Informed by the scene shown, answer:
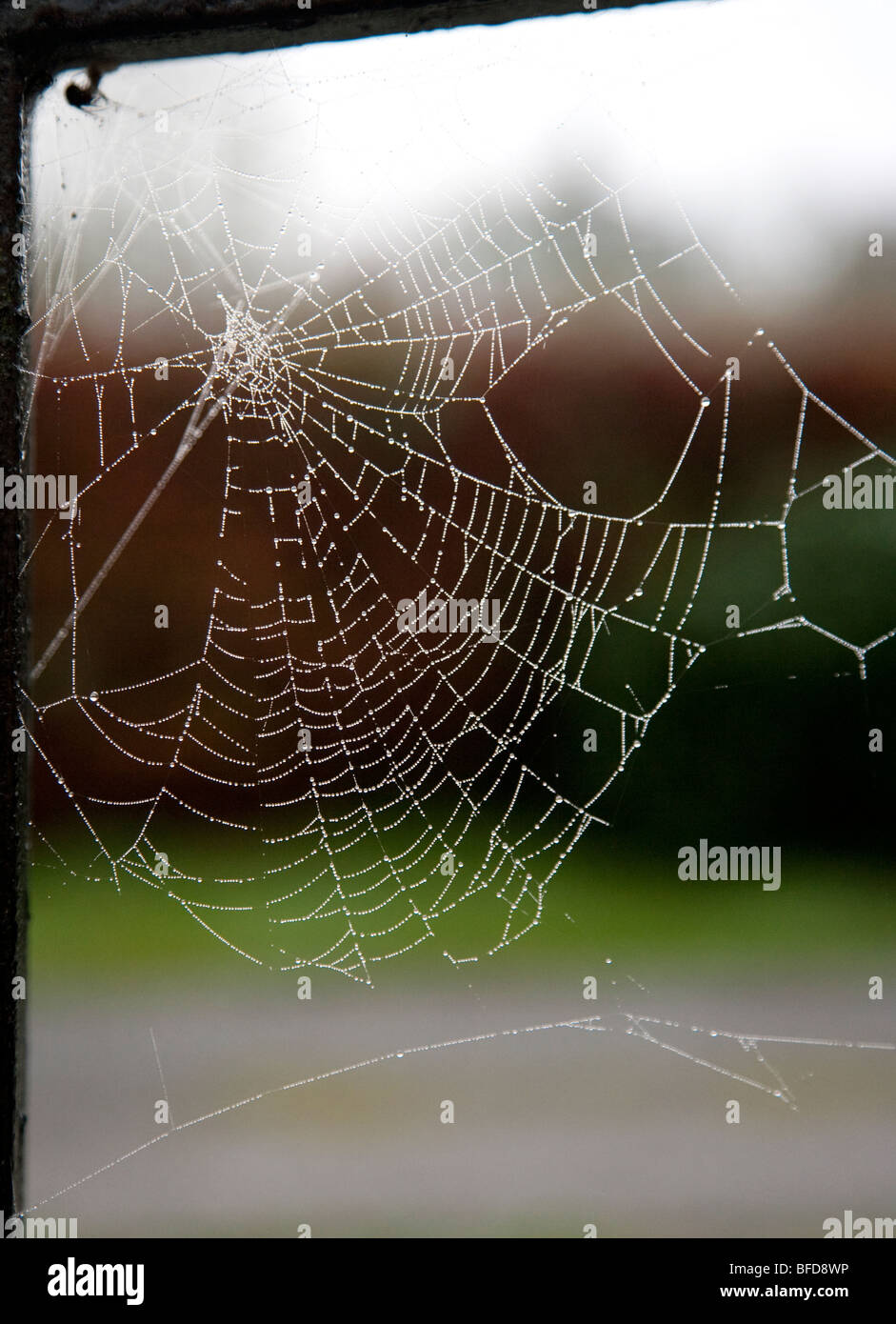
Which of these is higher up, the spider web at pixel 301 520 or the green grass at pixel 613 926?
the spider web at pixel 301 520

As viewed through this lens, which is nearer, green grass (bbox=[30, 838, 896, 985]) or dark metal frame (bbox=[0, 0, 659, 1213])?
dark metal frame (bbox=[0, 0, 659, 1213])

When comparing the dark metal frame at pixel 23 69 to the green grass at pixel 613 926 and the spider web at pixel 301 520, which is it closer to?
the spider web at pixel 301 520

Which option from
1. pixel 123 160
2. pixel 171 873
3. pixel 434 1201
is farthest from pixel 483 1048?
pixel 123 160

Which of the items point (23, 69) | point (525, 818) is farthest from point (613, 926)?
point (23, 69)

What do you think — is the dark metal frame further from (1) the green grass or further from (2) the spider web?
(1) the green grass

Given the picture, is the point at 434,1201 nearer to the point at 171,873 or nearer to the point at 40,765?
the point at 171,873

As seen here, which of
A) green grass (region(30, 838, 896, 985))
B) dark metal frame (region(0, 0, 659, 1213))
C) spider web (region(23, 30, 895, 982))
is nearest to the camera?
dark metal frame (region(0, 0, 659, 1213))

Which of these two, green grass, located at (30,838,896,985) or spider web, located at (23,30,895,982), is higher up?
spider web, located at (23,30,895,982)

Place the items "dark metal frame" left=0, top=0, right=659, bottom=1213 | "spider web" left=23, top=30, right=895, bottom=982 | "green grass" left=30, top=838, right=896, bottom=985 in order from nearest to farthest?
"dark metal frame" left=0, top=0, right=659, bottom=1213
"spider web" left=23, top=30, right=895, bottom=982
"green grass" left=30, top=838, right=896, bottom=985
